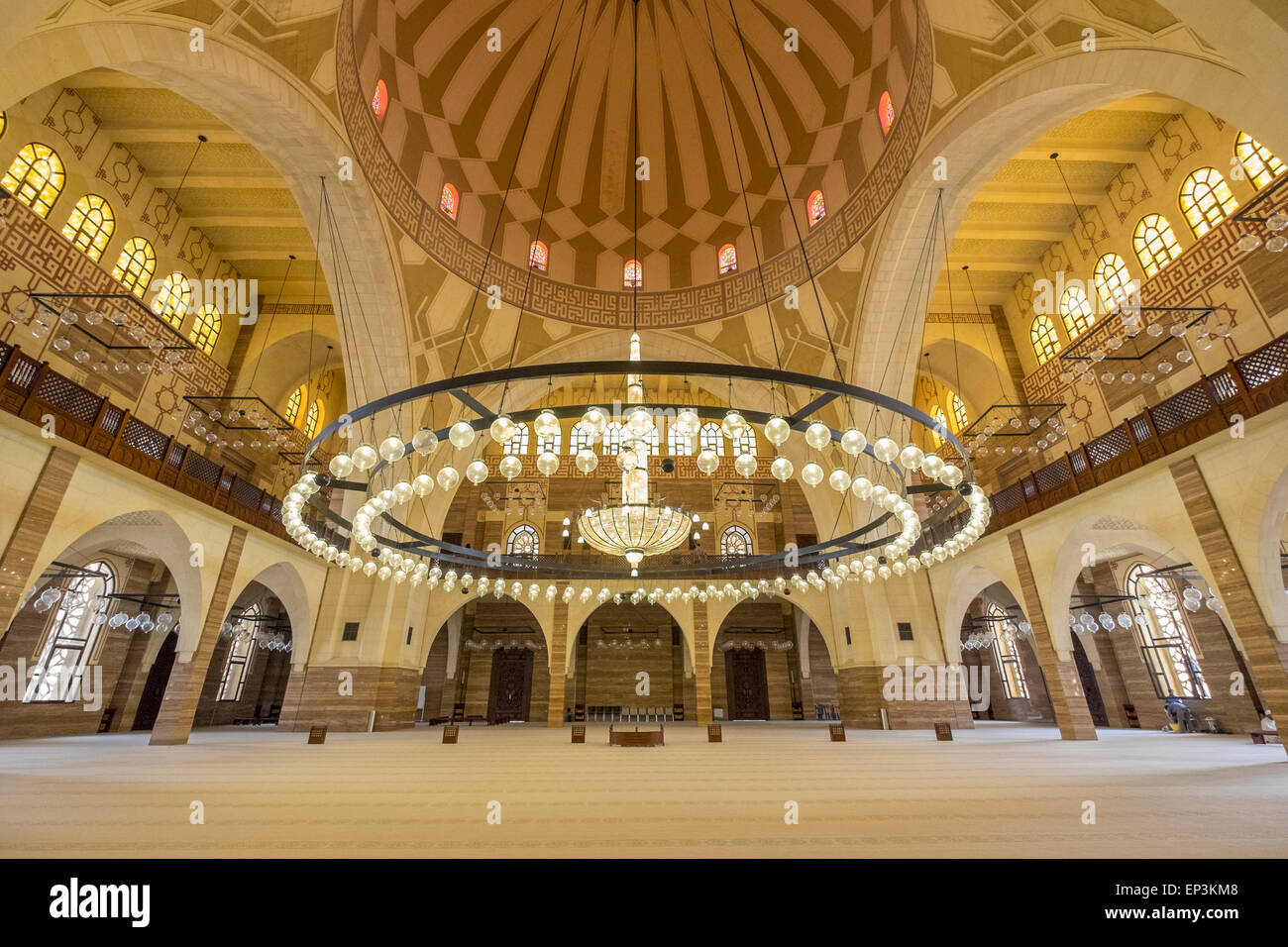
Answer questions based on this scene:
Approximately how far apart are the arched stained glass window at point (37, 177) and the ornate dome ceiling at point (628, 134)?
5.31 meters

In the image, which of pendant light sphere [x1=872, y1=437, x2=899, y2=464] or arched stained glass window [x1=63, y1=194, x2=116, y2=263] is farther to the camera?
arched stained glass window [x1=63, y1=194, x2=116, y2=263]

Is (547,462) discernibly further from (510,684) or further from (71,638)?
(510,684)

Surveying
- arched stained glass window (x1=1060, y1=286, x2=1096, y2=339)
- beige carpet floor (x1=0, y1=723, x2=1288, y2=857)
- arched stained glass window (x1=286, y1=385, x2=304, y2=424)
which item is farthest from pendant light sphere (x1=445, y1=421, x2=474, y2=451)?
arched stained glass window (x1=286, y1=385, x2=304, y2=424)

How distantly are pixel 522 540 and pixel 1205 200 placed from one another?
18002mm

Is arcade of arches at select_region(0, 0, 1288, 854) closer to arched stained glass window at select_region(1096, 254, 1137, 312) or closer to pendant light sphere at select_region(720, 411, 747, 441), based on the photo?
arched stained glass window at select_region(1096, 254, 1137, 312)

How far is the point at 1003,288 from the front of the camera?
15.1 metres

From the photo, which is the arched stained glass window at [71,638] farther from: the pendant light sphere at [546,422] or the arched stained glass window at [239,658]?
the pendant light sphere at [546,422]

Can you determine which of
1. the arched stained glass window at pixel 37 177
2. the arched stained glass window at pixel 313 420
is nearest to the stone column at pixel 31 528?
the arched stained glass window at pixel 37 177

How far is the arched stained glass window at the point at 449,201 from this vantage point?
12391 mm

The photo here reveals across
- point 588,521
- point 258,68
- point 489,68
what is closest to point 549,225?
Answer: point 489,68

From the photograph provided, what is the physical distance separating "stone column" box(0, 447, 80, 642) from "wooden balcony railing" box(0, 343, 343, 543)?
1.27 feet

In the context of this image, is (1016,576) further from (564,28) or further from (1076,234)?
(564,28)

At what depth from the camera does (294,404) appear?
1595 centimetres

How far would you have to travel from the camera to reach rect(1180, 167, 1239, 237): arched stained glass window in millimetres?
9852
